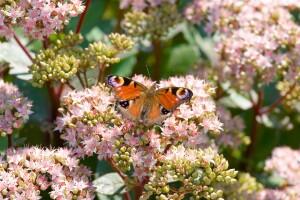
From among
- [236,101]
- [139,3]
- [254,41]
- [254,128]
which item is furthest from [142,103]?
[236,101]

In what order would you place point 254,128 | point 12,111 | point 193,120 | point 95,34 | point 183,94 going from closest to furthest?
point 183,94
point 193,120
point 12,111
point 254,128
point 95,34

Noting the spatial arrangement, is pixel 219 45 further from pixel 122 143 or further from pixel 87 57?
pixel 122 143

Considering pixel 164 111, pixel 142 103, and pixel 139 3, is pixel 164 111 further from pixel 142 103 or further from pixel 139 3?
pixel 139 3

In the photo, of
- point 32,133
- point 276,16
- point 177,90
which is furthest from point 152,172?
point 276,16

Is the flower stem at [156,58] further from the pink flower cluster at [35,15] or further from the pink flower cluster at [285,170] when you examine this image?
the pink flower cluster at [35,15]

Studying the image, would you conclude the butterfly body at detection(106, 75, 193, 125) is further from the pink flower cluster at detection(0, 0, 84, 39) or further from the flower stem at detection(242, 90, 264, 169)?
the flower stem at detection(242, 90, 264, 169)

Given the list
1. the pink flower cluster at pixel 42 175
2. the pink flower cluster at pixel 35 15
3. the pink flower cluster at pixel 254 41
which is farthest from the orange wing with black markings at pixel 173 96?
the pink flower cluster at pixel 254 41
